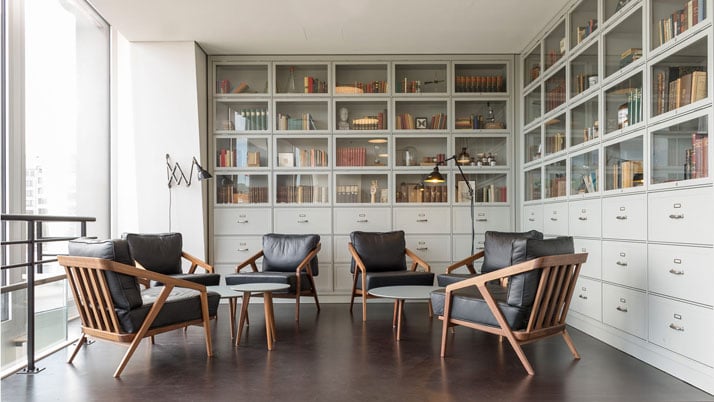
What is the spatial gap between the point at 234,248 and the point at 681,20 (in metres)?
5.30

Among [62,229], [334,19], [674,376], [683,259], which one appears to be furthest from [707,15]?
[62,229]

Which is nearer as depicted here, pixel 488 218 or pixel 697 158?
pixel 697 158

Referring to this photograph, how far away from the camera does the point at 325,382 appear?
3.28 meters

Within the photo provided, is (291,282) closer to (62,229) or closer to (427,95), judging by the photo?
(62,229)

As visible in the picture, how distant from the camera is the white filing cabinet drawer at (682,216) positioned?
308 cm

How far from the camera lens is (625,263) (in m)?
4.00

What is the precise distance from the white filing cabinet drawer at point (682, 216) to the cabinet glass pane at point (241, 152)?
461 centimetres

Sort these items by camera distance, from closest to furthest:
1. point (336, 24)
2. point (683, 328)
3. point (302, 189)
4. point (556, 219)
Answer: point (683, 328) < point (556, 219) < point (336, 24) < point (302, 189)

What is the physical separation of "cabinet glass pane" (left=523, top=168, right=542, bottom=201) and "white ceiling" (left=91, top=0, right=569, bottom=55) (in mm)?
1628

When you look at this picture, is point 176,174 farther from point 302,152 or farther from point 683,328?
point 683,328

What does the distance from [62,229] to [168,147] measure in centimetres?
151

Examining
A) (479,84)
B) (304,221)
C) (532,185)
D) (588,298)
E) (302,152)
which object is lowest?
(588,298)

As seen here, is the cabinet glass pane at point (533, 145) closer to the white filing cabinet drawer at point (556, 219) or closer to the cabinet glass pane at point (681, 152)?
the white filing cabinet drawer at point (556, 219)

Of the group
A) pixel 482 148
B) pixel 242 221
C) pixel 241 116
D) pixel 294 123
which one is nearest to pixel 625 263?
pixel 482 148
